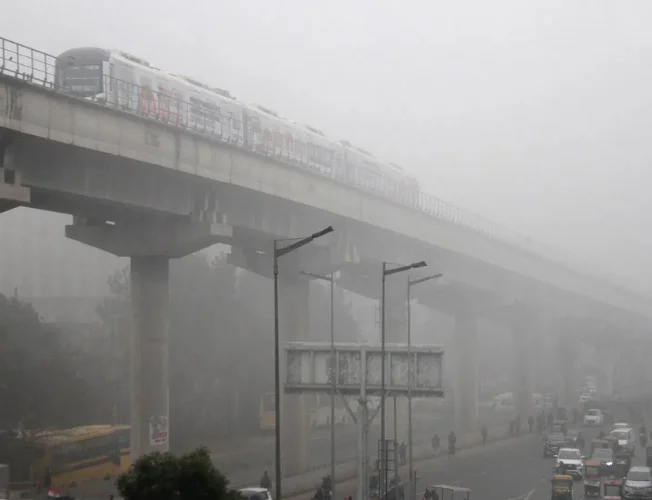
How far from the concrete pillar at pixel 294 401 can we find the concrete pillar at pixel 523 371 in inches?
1626

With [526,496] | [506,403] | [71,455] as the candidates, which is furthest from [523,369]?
[71,455]

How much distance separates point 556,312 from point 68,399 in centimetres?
5825

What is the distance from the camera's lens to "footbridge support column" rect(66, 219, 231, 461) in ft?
127

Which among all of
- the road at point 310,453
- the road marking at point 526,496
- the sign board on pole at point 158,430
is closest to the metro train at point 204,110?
the sign board on pole at point 158,430

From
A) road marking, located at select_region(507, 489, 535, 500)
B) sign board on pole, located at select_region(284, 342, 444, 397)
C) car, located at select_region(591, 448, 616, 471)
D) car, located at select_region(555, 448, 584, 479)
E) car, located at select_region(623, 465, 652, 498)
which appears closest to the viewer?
sign board on pole, located at select_region(284, 342, 444, 397)

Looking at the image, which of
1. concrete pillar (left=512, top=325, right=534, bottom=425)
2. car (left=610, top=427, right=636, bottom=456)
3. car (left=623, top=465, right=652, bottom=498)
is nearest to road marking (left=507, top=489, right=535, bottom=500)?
car (left=623, top=465, right=652, bottom=498)

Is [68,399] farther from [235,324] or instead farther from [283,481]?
[235,324]

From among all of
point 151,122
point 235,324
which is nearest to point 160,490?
point 151,122

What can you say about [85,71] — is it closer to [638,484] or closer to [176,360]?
[638,484]

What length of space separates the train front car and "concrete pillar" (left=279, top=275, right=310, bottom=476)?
18.9 m

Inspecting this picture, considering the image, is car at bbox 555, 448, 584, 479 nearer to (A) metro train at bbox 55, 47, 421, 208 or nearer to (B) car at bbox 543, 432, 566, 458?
(B) car at bbox 543, 432, 566, 458

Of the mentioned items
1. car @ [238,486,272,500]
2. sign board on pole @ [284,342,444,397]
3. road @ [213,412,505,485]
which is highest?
sign board on pole @ [284,342,444,397]

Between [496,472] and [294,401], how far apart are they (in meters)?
11.1

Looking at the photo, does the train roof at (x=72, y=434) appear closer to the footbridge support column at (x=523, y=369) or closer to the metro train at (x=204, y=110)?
the metro train at (x=204, y=110)
